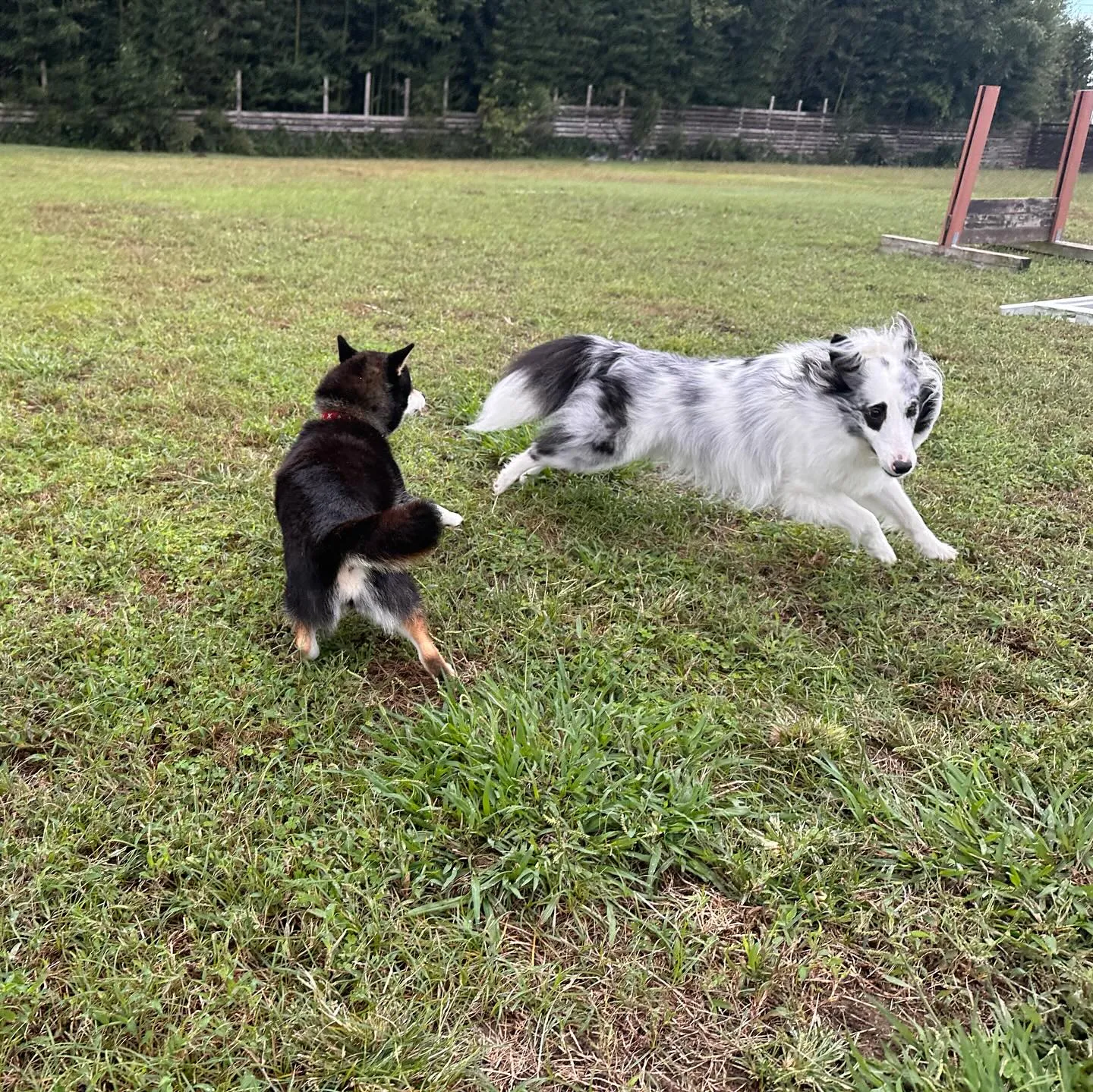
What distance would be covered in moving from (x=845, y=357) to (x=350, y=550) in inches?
74.2

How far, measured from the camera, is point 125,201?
1007 cm

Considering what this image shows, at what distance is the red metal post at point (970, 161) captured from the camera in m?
8.98

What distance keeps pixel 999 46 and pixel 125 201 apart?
35.7 m

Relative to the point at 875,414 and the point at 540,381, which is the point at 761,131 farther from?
the point at 875,414

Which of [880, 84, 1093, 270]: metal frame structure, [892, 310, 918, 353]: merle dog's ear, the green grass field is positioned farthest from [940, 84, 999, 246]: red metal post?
[892, 310, 918, 353]: merle dog's ear

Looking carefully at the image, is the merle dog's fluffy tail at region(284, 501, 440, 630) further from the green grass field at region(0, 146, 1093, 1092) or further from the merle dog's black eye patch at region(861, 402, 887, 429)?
the merle dog's black eye patch at region(861, 402, 887, 429)

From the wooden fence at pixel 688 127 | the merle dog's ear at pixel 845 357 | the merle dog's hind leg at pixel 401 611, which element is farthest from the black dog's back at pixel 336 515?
the wooden fence at pixel 688 127

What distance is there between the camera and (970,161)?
9.10 metres

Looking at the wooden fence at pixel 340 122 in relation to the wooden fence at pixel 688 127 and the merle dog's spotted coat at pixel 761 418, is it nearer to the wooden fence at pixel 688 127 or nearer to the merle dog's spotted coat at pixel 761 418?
the wooden fence at pixel 688 127

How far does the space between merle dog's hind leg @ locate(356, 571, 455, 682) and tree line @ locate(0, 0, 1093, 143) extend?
15.3 metres

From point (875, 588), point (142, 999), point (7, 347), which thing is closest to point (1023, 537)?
point (875, 588)

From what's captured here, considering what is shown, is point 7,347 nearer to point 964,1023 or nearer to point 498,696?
point 498,696

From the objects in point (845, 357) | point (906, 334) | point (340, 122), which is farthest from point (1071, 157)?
point (340, 122)

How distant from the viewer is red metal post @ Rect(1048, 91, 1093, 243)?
9.17 meters
